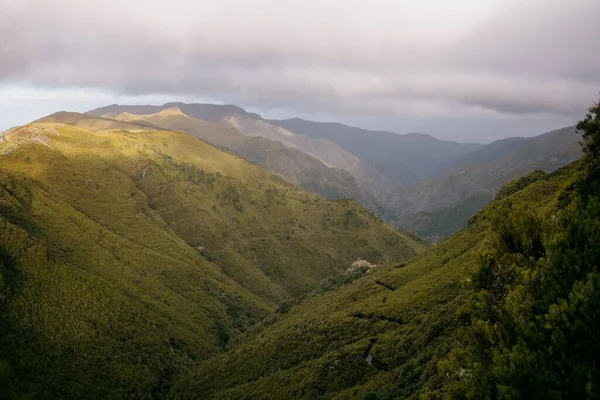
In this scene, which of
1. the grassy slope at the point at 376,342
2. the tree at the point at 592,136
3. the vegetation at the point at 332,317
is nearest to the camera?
the vegetation at the point at 332,317

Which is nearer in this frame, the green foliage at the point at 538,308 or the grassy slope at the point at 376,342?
the green foliage at the point at 538,308

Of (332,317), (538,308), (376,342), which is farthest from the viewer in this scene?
(332,317)

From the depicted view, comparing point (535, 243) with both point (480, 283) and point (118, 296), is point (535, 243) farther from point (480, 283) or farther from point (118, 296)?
point (118, 296)

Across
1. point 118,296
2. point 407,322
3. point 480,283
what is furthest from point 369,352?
point 118,296

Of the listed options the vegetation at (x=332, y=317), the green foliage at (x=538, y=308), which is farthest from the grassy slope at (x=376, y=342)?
the green foliage at (x=538, y=308)

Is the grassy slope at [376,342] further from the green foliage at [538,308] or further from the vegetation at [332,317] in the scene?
the green foliage at [538,308]

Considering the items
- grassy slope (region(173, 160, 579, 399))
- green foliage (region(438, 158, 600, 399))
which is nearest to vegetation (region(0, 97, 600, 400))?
green foliage (region(438, 158, 600, 399))

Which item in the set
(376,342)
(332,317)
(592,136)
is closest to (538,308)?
(592,136)

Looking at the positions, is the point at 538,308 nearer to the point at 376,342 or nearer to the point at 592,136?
the point at 592,136
